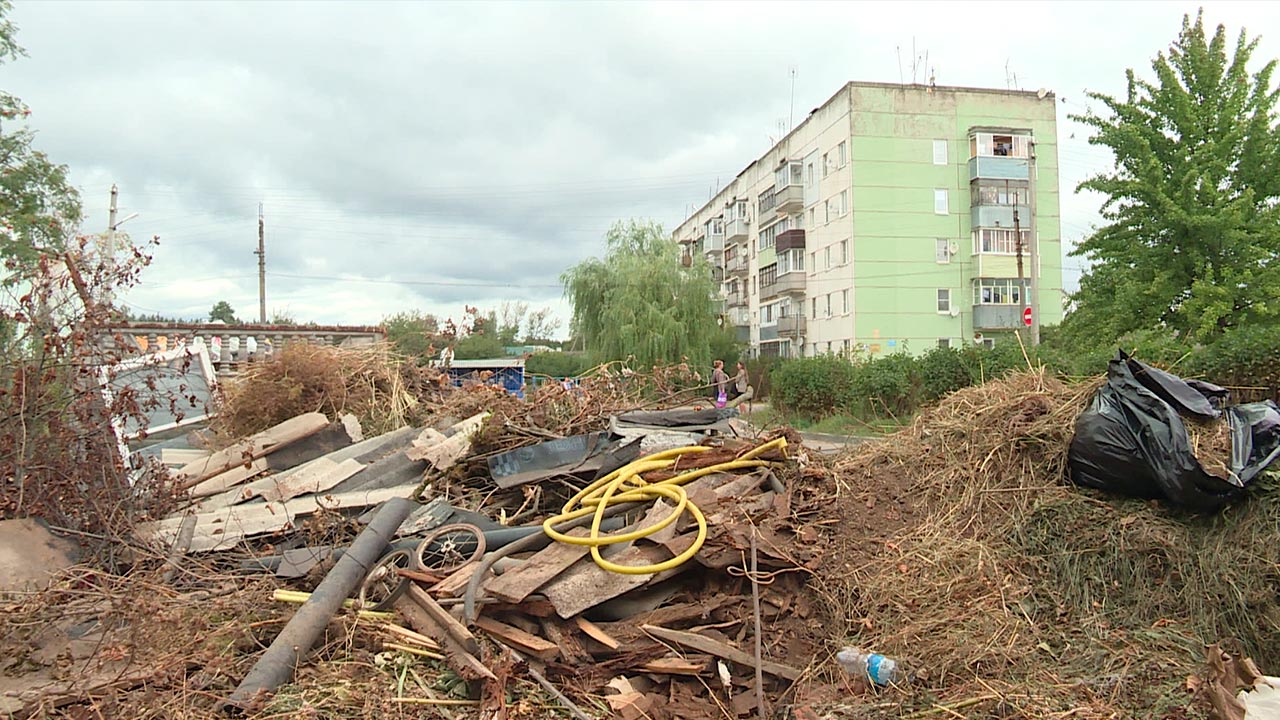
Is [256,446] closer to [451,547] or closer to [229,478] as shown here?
[229,478]

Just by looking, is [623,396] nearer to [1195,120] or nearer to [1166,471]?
[1166,471]

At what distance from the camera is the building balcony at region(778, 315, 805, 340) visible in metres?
43.1

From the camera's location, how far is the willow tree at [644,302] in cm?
3459

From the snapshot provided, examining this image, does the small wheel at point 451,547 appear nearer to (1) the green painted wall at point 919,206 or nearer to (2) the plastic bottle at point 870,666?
(2) the plastic bottle at point 870,666

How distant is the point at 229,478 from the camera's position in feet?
21.9

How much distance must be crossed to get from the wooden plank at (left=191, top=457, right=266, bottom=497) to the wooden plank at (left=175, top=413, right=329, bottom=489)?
0.22ft

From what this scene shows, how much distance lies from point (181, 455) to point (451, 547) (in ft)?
15.6

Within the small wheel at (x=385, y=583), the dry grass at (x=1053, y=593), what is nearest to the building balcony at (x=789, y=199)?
the dry grass at (x=1053, y=593)

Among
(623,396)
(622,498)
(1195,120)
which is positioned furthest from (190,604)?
(1195,120)

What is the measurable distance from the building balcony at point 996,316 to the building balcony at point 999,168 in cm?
599

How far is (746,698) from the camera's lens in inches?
148

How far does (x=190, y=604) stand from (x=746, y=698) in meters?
2.91

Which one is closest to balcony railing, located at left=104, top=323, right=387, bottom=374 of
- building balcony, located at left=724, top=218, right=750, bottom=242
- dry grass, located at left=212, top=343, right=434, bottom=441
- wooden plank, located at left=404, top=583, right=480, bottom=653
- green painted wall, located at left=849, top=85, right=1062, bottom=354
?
dry grass, located at left=212, top=343, right=434, bottom=441

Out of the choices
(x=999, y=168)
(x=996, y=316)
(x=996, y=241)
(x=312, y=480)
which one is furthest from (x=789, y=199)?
(x=312, y=480)
